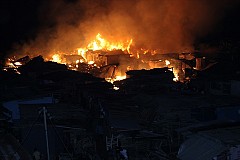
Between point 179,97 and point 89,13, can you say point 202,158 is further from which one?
point 89,13

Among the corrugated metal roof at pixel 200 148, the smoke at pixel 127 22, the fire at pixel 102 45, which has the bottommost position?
the corrugated metal roof at pixel 200 148

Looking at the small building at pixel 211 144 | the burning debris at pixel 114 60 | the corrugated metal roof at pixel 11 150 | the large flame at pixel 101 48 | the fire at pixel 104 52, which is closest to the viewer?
the corrugated metal roof at pixel 11 150

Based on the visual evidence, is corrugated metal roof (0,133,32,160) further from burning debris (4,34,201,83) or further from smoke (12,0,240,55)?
smoke (12,0,240,55)

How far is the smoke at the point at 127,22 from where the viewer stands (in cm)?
4591

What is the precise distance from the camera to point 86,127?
14320 millimetres

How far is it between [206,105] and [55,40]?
107ft

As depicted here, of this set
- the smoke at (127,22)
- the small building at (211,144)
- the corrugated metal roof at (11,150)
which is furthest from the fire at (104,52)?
the corrugated metal roof at (11,150)

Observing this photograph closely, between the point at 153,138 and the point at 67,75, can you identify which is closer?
the point at 153,138

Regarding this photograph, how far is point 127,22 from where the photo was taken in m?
47.2

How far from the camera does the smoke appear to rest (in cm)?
4591

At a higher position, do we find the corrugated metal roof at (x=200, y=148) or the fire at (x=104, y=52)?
the fire at (x=104, y=52)

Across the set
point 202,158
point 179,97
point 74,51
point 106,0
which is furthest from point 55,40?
point 202,158

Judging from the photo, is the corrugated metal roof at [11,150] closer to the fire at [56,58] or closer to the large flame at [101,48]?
the large flame at [101,48]

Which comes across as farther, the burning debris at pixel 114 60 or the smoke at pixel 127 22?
the smoke at pixel 127 22
